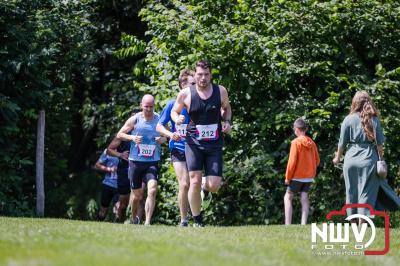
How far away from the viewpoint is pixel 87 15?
1723 centimetres

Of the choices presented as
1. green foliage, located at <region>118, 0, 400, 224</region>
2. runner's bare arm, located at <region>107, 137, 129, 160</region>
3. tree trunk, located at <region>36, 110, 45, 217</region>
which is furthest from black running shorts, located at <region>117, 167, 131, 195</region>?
tree trunk, located at <region>36, 110, 45, 217</region>

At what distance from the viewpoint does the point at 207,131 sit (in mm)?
10266

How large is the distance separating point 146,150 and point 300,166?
7.58ft

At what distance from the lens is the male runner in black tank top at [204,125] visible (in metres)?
10.2

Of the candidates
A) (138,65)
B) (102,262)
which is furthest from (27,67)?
(102,262)

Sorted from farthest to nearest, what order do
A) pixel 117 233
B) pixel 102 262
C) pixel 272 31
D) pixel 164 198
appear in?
1. pixel 164 198
2. pixel 272 31
3. pixel 117 233
4. pixel 102 262

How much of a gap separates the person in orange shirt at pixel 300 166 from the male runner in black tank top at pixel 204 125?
2.15 metres

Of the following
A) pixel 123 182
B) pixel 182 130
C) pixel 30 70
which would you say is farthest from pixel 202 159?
pixel 30 70

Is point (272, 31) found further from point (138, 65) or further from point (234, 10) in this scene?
point (138, 65)

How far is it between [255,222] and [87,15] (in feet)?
19.3

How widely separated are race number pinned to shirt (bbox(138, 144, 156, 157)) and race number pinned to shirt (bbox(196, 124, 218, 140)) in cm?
184

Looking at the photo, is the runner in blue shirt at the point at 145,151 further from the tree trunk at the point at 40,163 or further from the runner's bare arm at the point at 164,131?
the tree trunk at the point at 40,163

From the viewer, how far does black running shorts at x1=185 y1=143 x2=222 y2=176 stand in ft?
33.9

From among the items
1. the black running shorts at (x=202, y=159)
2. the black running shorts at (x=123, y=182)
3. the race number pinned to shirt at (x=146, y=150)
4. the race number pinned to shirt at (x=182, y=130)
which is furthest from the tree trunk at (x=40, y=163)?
the black running shorts at (x=202, y=159)
